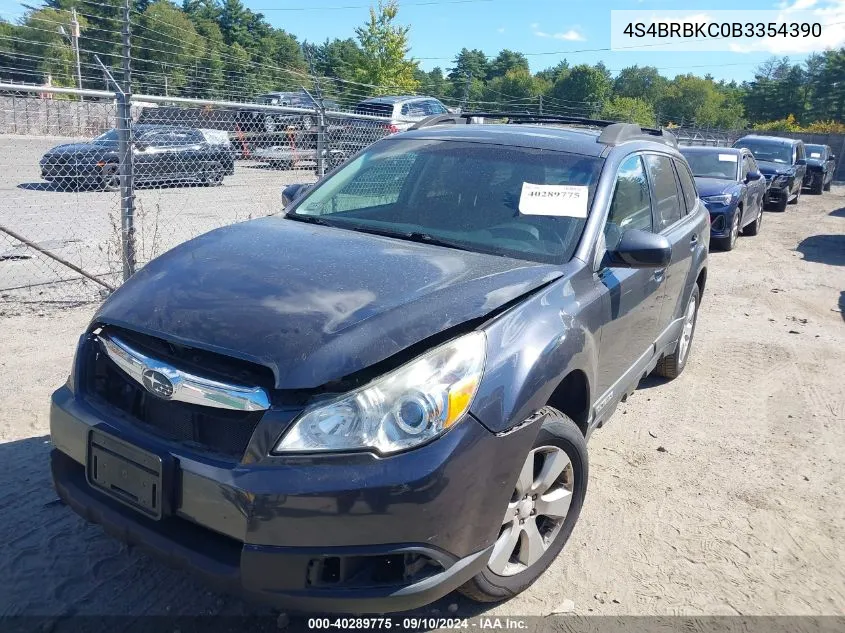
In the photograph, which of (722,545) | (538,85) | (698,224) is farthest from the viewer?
(538,85)

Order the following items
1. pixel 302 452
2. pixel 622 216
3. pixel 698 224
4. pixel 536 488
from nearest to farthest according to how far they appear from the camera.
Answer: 1. pixel 302 452
2. pixel 536 488
3. pixel 622 216
4. pixel 698 224

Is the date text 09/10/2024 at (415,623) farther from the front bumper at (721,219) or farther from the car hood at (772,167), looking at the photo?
the car hood at (772,167)

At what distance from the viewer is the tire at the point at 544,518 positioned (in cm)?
250

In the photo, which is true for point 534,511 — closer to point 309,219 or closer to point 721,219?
point 309,219

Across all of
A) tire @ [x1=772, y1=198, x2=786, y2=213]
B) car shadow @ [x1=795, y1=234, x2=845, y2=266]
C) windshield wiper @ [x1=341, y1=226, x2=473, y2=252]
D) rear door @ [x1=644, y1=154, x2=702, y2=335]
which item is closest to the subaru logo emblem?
windshield wiper @ [x1=341, y1=226, x2=473, y2=252]

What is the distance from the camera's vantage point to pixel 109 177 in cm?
875

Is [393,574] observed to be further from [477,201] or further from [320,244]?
[477,201]

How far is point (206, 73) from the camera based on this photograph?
16688 millimetres

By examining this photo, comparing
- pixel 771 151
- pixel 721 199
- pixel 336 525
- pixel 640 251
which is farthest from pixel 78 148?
pixel 771 151

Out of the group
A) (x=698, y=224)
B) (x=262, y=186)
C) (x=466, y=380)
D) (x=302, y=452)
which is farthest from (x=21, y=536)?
(x=262, y=186)

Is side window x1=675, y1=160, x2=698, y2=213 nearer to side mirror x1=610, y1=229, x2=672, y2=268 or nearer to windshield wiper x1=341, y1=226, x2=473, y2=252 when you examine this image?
side mirror x1=610, y1=229, x2=672, y2=268

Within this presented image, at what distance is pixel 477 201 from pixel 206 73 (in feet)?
50.3

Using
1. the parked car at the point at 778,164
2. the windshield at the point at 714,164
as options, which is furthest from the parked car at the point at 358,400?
the parked car at the point at 778,164

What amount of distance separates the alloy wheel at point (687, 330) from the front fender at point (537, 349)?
2.51m
